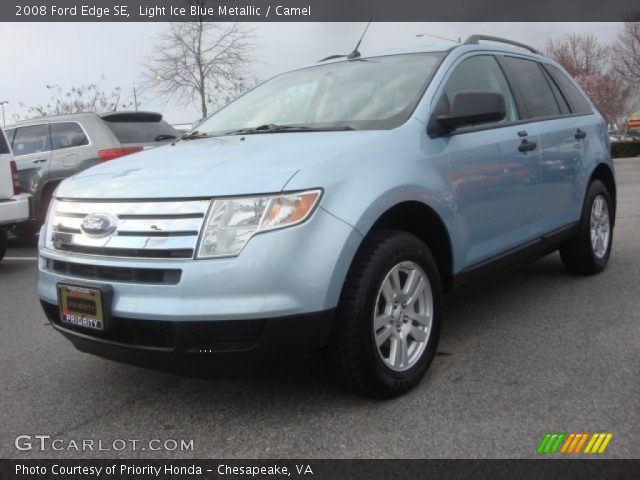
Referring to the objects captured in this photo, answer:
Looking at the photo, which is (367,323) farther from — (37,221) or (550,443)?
(37,221)

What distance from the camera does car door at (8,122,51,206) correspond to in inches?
321

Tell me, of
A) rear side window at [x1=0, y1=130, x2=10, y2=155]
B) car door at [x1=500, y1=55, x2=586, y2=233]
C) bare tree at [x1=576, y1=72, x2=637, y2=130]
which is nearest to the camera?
car door at [x1=500, y1=55, x2=586, y2=233]

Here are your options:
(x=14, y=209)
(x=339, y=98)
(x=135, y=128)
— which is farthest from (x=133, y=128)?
(x=339, y=98)

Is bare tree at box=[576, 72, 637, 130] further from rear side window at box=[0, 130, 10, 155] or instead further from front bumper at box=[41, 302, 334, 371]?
front bumper at box=[41, 302, 334, 371]

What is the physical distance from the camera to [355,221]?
2568 mm

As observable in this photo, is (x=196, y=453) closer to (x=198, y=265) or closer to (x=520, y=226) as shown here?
(x=198, y=265)

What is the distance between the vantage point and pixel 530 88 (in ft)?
14.1

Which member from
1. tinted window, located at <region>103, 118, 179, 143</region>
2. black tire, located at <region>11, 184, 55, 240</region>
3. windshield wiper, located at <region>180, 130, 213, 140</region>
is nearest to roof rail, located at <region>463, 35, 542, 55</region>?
windshield wiper, located at <region>180, 130, 213, 140</region>

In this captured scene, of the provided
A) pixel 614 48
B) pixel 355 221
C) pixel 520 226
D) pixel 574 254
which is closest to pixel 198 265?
pixel 355 221

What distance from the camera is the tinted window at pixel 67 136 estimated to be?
8.12 meters

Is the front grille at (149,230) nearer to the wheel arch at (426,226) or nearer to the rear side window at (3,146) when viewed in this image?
the wheel arch at (426,226)

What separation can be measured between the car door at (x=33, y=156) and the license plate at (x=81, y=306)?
6053mm

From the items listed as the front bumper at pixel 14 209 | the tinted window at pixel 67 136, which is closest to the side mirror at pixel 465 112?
the front bumper at pixel 14 209

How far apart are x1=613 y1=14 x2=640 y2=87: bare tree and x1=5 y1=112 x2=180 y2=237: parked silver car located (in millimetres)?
38442
